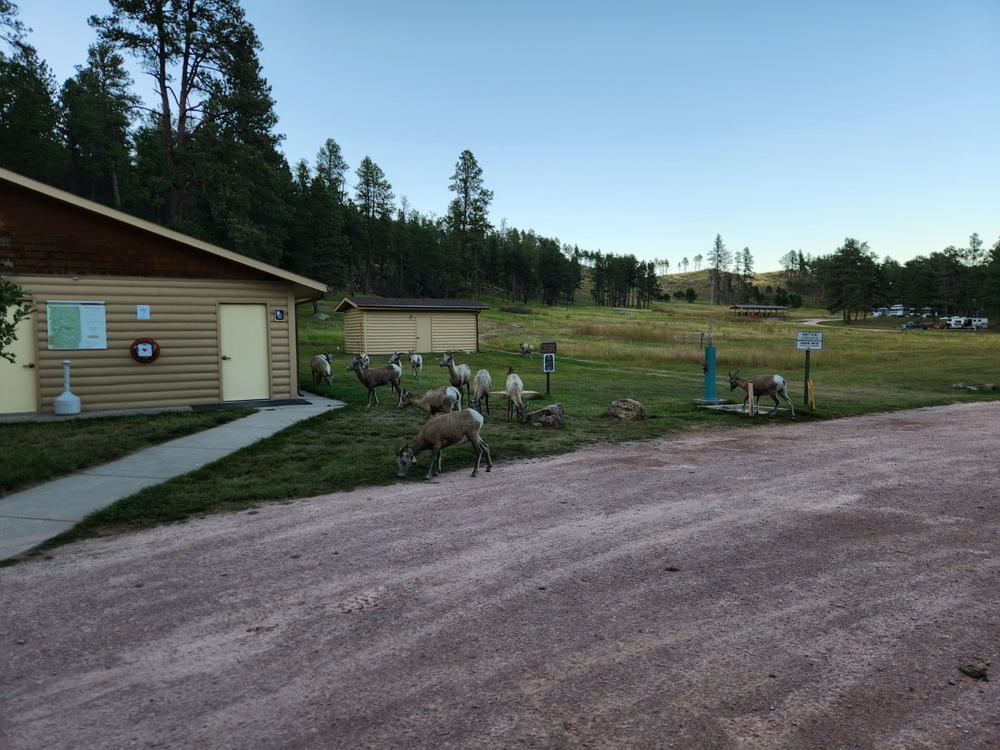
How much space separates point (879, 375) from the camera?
2811 centimetres

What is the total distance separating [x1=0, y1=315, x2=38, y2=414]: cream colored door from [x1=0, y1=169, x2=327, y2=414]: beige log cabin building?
0.02m

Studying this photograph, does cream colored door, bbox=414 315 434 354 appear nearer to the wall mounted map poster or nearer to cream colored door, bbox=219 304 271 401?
cream colored door, bbox=219 304 271 401

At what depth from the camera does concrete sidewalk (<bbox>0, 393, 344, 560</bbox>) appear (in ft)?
19.7

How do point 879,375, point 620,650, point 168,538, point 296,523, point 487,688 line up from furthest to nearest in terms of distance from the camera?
point 879,375 → point 296,523 → point 168,538 → point 620,650 → point 487,688

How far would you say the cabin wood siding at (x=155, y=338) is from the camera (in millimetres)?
13453

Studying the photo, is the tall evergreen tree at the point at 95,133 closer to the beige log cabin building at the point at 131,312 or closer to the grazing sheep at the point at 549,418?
the beige log cabin building at the point at 131,312

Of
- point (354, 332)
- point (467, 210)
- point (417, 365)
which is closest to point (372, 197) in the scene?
point (467, 210)

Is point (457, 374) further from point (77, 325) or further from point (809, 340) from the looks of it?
point (809, 340)

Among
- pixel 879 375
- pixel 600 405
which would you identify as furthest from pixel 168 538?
pixel 879 375

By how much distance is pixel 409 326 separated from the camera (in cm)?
3691

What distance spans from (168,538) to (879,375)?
3151 cm

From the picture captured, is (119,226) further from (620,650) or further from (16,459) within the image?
(620,650)

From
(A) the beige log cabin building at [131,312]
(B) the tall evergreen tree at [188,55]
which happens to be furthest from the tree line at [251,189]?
(A) the beige log cabin building at [131,312]

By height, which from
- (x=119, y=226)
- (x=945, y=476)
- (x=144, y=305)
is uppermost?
(x=119, y=226)
